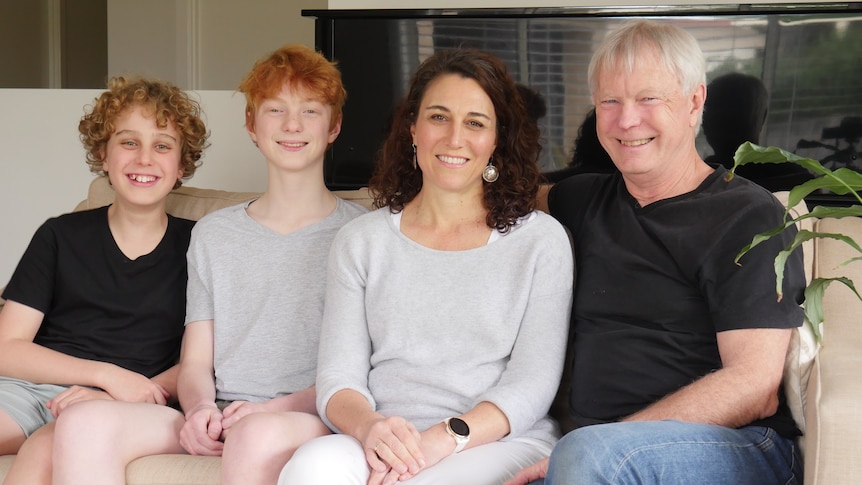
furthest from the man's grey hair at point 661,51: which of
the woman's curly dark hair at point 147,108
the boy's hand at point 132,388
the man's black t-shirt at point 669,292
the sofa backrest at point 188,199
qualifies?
the boy's hand at point 132,388

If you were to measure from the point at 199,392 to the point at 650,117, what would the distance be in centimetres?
104

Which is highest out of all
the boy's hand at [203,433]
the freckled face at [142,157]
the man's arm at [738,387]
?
the freckled face at [142,157]

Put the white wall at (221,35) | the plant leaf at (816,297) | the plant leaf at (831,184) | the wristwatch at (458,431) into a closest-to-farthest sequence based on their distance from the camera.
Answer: the plant leaf at (831,184)
the plant leaf at (816,297)
the wristwatch at (458,431)
the white wall at (221,35)

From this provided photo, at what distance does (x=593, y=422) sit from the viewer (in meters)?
1.81

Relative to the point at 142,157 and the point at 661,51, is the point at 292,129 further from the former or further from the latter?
the point at 661,51

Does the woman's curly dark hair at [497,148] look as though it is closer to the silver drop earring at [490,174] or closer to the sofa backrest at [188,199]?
the silver drop earring at [490,174]

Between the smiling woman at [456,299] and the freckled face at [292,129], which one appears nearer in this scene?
the smiling woman at [456,299]

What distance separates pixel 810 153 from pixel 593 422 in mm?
1295

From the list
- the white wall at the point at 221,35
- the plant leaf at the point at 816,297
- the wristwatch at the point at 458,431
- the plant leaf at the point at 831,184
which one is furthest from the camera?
the white wall at the point at 221,35

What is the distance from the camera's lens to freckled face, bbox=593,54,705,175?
1.81 metres

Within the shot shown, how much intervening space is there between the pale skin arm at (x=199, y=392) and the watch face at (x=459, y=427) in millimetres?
488

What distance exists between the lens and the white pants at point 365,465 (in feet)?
5.03

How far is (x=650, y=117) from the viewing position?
181 cm

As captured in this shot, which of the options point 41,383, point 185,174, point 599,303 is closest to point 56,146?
point 185,174
